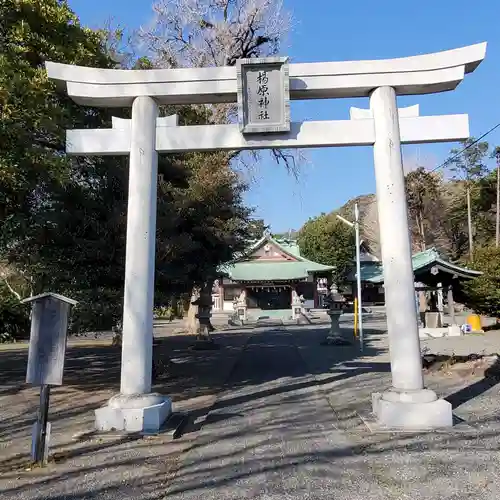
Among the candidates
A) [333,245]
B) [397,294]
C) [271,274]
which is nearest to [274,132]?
[397,294]

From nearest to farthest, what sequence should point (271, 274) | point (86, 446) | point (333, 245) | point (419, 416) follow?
point (86, 446)
point (419, 416)
point (271, 274)
point (333, 245)

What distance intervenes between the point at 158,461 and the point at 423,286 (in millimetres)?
20482

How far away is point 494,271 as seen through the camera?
22.1 metres

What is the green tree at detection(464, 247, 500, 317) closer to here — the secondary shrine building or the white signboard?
the secondary shrine building

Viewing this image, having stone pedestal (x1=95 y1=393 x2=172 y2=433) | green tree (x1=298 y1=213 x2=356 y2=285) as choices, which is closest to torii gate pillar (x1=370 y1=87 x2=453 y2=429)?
stone pedestal (x1=95 y1=393 x2=172 y2=433)

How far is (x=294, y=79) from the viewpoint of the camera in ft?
22.1

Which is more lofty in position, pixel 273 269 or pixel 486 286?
pixel 273 269

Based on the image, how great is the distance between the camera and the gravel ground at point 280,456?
411cm

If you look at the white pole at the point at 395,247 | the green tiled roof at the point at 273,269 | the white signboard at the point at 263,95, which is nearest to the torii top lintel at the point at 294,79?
the white signboard at the point at 263,95

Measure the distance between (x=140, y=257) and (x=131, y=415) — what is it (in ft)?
6.51

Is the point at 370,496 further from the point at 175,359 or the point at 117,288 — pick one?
the point at 175,359

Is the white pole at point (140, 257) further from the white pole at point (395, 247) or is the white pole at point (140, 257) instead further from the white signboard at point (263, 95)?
the white pole at point (395, 247)

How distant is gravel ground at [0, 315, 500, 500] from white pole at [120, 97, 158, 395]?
95 cm

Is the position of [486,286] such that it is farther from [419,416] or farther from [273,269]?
[273,269]
